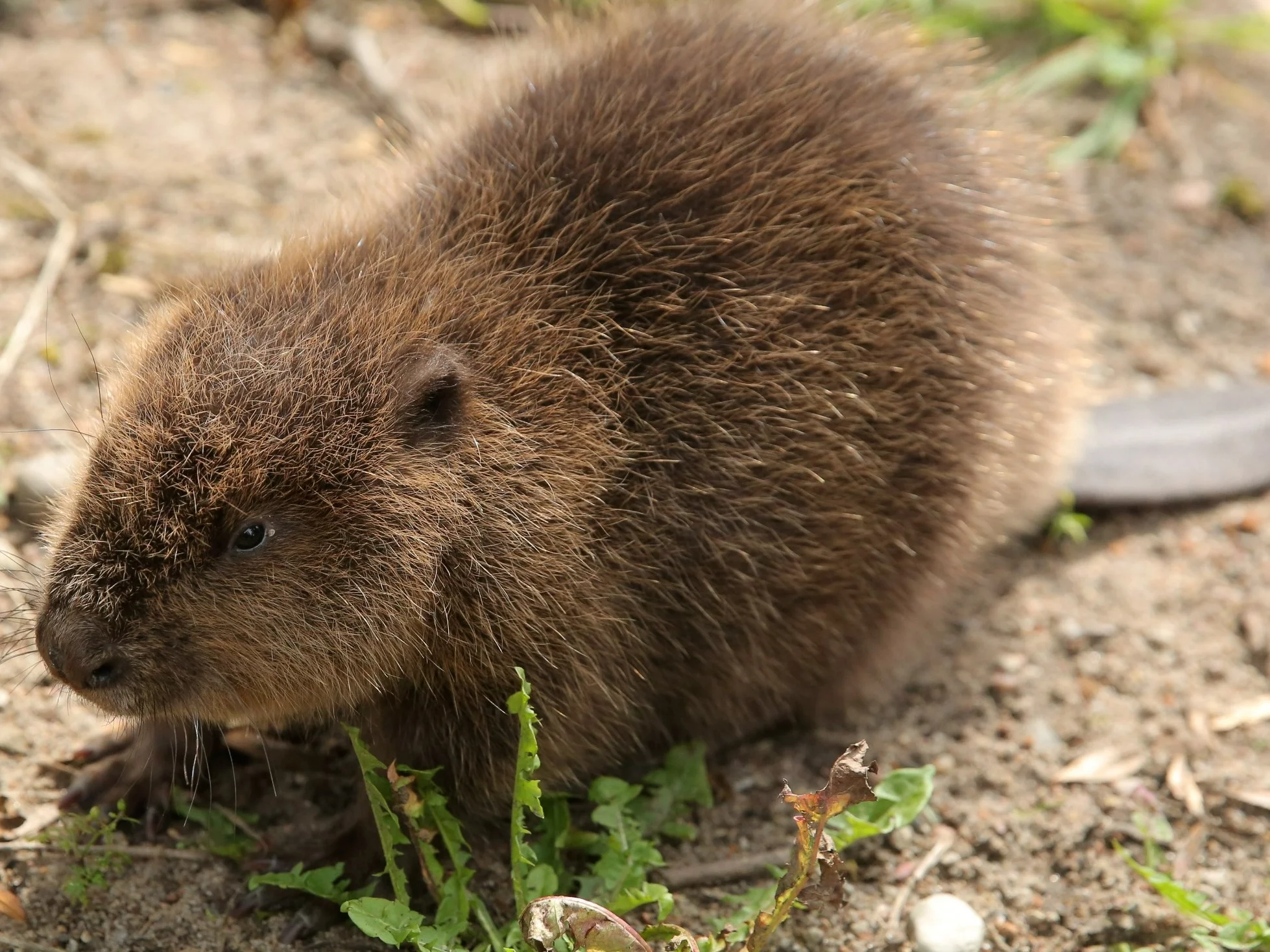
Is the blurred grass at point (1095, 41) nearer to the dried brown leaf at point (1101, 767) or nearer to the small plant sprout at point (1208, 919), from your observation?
the dried brown leaf at point (1101, 767)

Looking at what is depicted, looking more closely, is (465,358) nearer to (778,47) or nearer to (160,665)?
(160,665)

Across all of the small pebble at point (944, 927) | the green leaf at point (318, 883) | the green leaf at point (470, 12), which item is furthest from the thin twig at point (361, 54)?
the small pebble at point (944, 927)

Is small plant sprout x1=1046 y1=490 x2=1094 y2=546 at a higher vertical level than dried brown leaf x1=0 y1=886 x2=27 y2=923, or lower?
higher

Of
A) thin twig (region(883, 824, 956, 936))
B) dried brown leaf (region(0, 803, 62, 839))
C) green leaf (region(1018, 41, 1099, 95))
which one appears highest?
green leaf (region(1018, 41, 1099, 95))

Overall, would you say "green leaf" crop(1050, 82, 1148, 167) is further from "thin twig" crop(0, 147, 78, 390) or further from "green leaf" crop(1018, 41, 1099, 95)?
"thin twig" crop(0, 147, 78, 390)

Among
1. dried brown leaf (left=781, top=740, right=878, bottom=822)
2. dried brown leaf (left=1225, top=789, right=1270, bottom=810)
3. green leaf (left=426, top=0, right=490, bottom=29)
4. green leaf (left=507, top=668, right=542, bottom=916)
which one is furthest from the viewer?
green leaf (left=426, top=0, right=490, bottom=29)

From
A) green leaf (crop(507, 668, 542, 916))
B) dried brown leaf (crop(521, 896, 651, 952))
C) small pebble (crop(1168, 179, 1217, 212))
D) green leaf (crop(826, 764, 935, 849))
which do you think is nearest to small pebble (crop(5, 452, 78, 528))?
green leaf (crop(507, 668, 542, 916))
